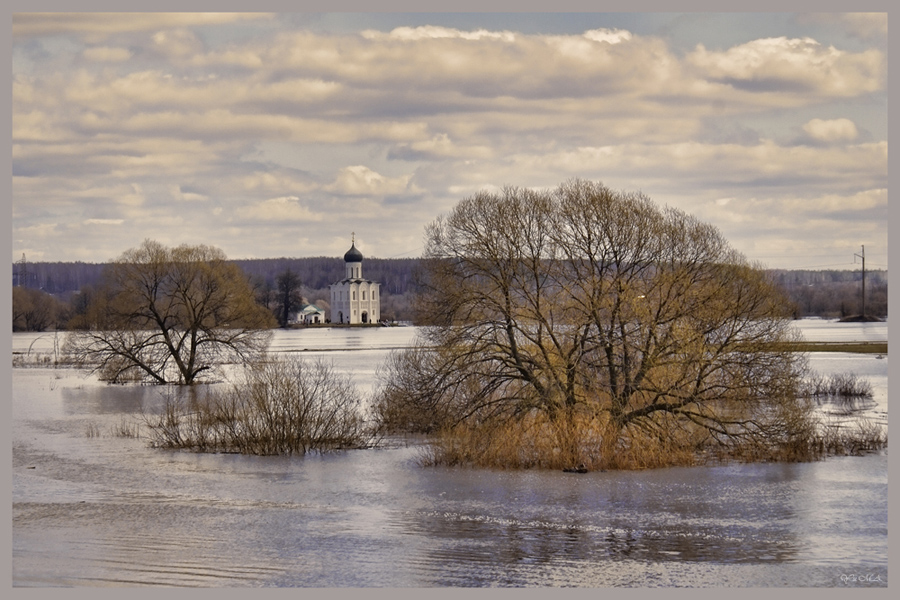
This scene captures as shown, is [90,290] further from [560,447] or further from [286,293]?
[560,447]

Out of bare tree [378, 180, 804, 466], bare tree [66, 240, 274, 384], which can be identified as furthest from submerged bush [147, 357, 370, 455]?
bare tree [66, 240, 274, 384]

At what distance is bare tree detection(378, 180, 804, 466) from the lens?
2338 cm

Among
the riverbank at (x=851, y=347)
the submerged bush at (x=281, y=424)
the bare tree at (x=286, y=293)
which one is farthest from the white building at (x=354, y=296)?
the submerged bush at (x=281, y=424)

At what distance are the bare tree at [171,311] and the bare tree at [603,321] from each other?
25.8 m

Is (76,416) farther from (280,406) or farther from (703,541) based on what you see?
(703,541)

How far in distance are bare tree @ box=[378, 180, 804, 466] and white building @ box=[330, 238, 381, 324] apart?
12252 cm

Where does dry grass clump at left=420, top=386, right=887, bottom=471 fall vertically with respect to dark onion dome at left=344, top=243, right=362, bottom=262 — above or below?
below

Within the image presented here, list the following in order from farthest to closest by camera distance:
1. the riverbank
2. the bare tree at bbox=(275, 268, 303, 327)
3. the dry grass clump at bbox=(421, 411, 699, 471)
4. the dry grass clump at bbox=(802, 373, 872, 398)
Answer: the bare tree at bbox=(275, 268, 303, 327) < the riverbank < the dry grass clump at bbox=(802, 373, 872, 398) < the dry grass clump at bbox=(421, 411, 699, 471)

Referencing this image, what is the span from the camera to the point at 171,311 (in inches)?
1973

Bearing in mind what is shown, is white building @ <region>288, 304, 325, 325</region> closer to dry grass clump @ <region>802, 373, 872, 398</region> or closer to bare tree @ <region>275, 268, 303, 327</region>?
bare tree @ <region>275, 268, 303, 327</region>

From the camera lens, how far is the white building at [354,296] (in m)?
148

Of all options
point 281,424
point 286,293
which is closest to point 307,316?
point 286,293

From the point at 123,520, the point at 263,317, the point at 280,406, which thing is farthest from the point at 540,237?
the point at 263,317

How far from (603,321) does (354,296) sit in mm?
125878
